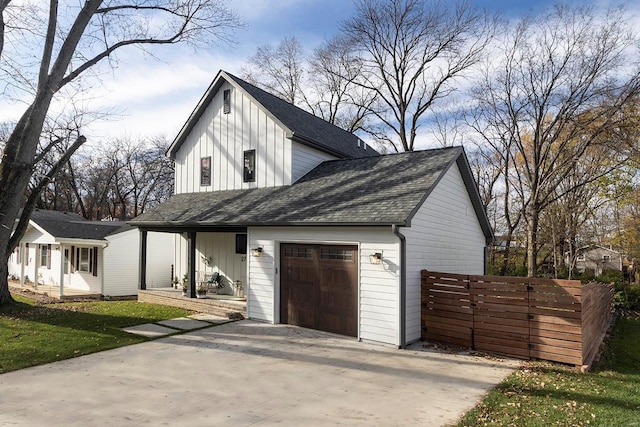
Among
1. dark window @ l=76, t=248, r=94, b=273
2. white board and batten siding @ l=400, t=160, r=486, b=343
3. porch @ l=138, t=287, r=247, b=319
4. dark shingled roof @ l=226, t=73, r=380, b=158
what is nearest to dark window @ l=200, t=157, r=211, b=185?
dark shingled roof @ l=226, t=73, r=380, b=158

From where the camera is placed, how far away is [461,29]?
941 inches

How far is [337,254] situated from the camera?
975cm

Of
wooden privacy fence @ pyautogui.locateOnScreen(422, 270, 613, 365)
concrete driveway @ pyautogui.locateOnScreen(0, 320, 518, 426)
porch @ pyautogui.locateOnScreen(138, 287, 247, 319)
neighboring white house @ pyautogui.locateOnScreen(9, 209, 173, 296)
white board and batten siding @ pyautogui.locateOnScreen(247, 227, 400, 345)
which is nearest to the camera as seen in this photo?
concrete driveway @ pyautogui.locateOnScreen(0, 320, 518, 426)

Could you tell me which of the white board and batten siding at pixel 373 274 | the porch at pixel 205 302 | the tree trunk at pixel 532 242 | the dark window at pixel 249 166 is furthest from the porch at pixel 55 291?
the tree trunk at pixel 532 242

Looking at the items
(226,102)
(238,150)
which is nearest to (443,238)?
(238,150)

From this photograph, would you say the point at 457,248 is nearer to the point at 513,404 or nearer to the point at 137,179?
the point at 513,404

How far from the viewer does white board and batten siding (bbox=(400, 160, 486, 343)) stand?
9.05m

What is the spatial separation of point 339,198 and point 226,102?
22.5 ft

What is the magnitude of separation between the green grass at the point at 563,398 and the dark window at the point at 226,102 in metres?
12.3

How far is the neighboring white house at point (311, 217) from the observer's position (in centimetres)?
896

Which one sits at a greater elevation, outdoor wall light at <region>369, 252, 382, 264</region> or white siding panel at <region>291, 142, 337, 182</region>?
white siding panel at <region>291, 142, 337, 182</region>

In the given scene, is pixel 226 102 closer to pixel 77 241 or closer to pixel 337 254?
pixel 337 254

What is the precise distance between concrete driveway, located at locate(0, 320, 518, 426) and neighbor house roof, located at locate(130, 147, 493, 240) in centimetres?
290

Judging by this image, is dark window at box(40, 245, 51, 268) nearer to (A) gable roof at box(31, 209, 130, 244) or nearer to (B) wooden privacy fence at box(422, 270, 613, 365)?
(A) gable roof at box(31, 209, 130, 244)
